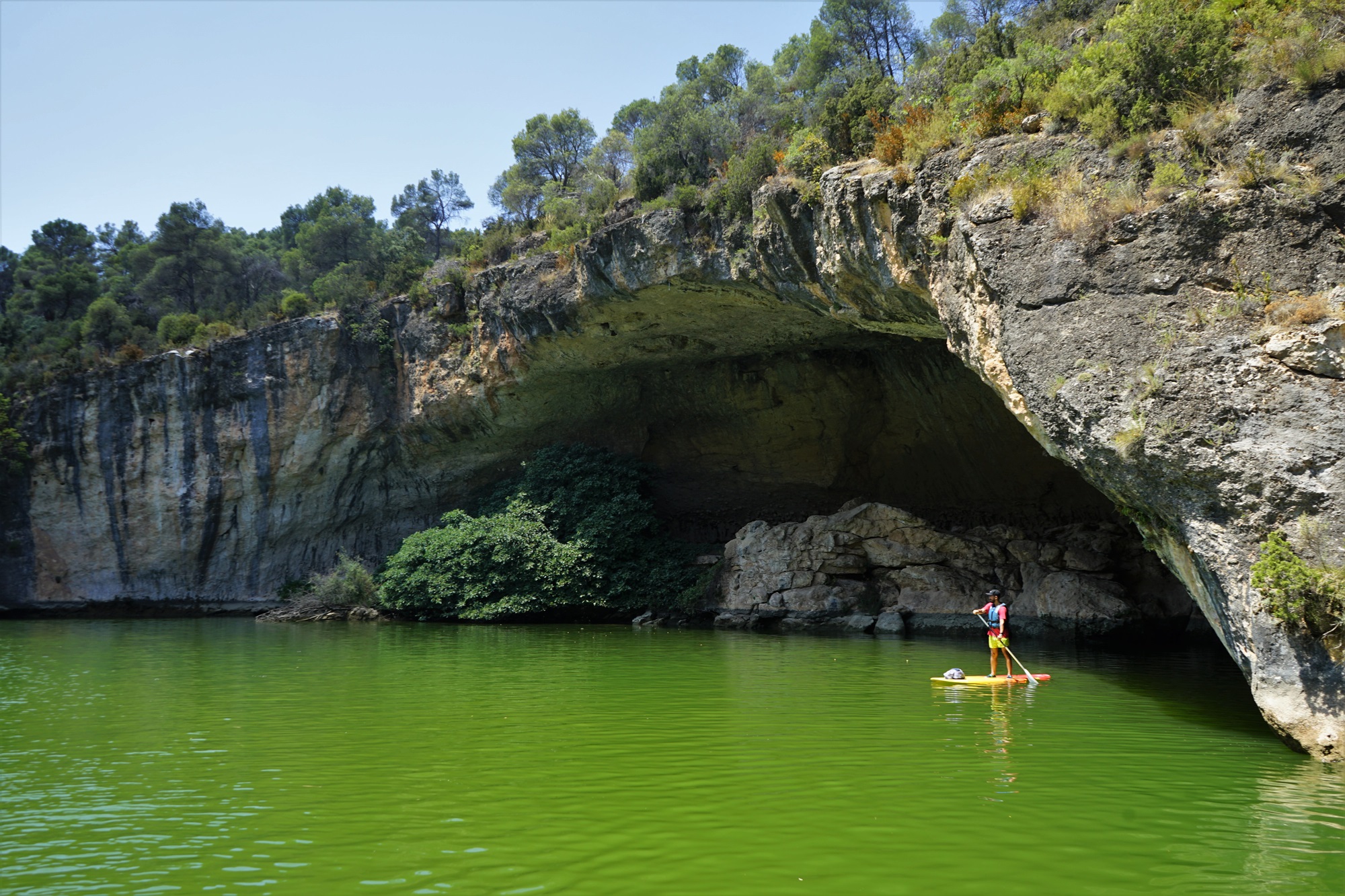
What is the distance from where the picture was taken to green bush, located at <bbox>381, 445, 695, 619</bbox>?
82.9ft

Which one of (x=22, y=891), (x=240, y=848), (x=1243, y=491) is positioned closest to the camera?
(x=22, y=891)

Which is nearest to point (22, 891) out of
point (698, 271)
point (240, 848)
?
point (240, 848)

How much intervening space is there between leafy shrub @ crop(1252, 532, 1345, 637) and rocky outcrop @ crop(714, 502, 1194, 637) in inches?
476

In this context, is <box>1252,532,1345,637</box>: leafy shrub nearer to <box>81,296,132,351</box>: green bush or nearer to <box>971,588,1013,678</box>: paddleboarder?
<box>971,588,1013,678</box>: paddleboarder

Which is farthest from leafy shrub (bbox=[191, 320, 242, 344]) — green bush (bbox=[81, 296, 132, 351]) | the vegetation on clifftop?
green bush (bbox=[81, 296, 132, 351])

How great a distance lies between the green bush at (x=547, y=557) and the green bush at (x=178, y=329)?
11.9 meters

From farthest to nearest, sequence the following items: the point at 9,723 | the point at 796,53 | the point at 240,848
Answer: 1. the point at 796,53
2. the point at 9,723
3. the point at 240,848

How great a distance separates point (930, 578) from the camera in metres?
22.3

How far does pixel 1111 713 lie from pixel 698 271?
13.2 meters

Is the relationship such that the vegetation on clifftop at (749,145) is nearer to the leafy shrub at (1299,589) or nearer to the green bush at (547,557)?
the leafy shrub at (1299,589)

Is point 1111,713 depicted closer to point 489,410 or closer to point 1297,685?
point 1297,685

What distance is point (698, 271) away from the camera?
20.7m

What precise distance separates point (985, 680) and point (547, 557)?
49.8ft

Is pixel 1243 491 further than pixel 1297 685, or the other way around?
pixel 1243 491
